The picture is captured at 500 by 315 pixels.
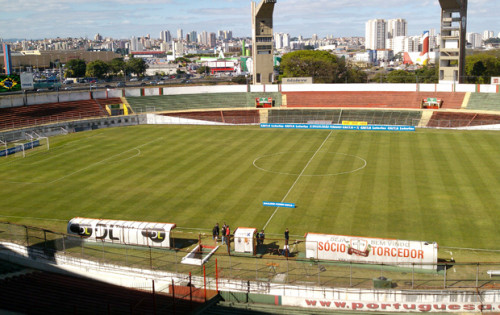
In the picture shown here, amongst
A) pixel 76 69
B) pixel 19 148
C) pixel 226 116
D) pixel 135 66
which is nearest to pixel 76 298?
pixel 19 148

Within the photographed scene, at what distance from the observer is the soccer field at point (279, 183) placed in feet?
106

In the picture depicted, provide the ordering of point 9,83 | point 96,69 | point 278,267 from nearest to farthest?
point 278,267, point 9,83, point 96,69

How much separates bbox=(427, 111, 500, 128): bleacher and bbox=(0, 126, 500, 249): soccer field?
4.73 meters

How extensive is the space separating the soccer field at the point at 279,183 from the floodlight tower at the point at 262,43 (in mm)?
32331

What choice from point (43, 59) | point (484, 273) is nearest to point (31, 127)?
point (484, 273)

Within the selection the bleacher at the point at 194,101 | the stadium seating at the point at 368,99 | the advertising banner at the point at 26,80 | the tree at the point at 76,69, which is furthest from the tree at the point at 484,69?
the tree at the point at 76,69

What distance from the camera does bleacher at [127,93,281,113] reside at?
82.8 meters

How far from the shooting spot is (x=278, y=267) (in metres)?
23.4

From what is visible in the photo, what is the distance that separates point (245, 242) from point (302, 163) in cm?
2200

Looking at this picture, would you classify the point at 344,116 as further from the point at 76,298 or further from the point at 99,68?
the point at 99,68

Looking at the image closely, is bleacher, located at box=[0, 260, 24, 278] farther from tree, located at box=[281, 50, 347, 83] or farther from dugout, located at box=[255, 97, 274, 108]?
tree, located at box=[281, 50, 347, 83]

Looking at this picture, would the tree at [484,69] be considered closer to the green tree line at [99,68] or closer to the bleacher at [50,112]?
the bleacher at [50,112]

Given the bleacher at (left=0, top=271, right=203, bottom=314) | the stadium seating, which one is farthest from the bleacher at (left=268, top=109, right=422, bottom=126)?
the bleacher at (left=0, top=271, right=203, bottom=314)

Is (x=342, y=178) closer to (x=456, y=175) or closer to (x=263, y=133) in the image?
(x=456, y=175)
